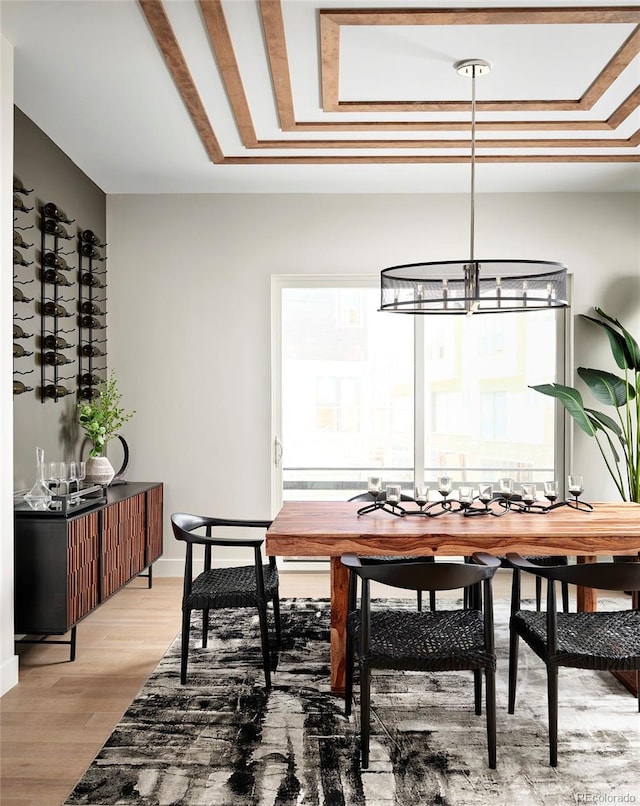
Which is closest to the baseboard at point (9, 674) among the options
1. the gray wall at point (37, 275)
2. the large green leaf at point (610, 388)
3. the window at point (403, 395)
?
the gray wall at point (37, 275)

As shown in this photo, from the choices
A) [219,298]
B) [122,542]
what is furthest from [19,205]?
[122,542]

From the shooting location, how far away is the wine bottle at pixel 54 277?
3936mm

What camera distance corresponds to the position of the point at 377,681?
3133 millimetres

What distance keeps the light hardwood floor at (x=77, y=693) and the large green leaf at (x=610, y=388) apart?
1.49 m

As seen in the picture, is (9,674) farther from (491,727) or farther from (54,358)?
(491,727)

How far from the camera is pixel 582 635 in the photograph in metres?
2.57

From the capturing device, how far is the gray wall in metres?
3.67

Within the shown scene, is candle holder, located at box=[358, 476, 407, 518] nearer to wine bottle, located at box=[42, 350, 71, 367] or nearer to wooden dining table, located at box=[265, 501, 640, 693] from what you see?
wooden dining table, located at box=[265, 501, 640, 693]

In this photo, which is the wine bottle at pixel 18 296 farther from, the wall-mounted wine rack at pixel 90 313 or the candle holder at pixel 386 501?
the candle holder at pixel 386 501

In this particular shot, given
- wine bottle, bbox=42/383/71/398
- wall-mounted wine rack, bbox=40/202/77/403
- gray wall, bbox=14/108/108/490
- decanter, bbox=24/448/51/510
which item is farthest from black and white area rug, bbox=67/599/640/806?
wall-mounted wine rack, bbox=40/202/77/403

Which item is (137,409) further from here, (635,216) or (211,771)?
(635,216)

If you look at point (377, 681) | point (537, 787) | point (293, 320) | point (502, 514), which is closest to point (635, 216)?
point (293, 320)

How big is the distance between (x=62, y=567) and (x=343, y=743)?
156cm

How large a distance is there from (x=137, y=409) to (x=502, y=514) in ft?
9.44
